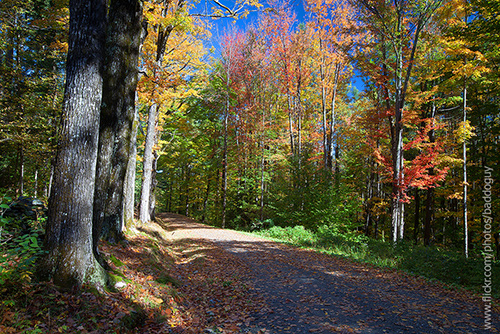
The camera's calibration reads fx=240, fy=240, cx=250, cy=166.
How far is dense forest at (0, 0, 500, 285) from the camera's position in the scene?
11.1ft

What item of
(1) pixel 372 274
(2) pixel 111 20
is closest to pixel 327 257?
(1) pixel 372 274

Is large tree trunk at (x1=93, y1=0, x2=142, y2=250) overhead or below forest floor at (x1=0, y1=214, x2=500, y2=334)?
overhead

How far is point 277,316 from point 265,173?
14.4 meters

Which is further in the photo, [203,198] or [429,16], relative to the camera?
[203,198]

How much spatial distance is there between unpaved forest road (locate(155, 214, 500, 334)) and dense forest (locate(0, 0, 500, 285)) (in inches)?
88.0

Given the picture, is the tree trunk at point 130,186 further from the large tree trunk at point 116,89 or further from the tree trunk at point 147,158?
the large tree trunk at point 116,89

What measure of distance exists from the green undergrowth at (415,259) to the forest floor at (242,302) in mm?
808

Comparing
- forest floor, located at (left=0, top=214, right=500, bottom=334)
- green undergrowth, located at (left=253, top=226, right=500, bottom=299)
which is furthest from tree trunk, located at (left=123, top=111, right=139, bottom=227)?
green undergrowth, located at (left=253, top=226, right=500, bottom=299)

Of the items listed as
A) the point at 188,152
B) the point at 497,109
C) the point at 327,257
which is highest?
the point at 497,109

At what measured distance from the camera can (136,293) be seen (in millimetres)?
3867

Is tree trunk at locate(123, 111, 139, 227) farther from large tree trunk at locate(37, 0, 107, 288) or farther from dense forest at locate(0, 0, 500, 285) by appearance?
large tree trunk at locate(37, 0, 107, 288)

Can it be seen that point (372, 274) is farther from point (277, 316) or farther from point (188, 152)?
point (188, 152)

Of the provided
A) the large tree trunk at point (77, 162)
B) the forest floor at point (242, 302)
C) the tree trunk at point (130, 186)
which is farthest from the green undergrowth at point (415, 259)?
the large tree trunk at point (77, 162)

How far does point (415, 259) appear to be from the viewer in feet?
24.4
